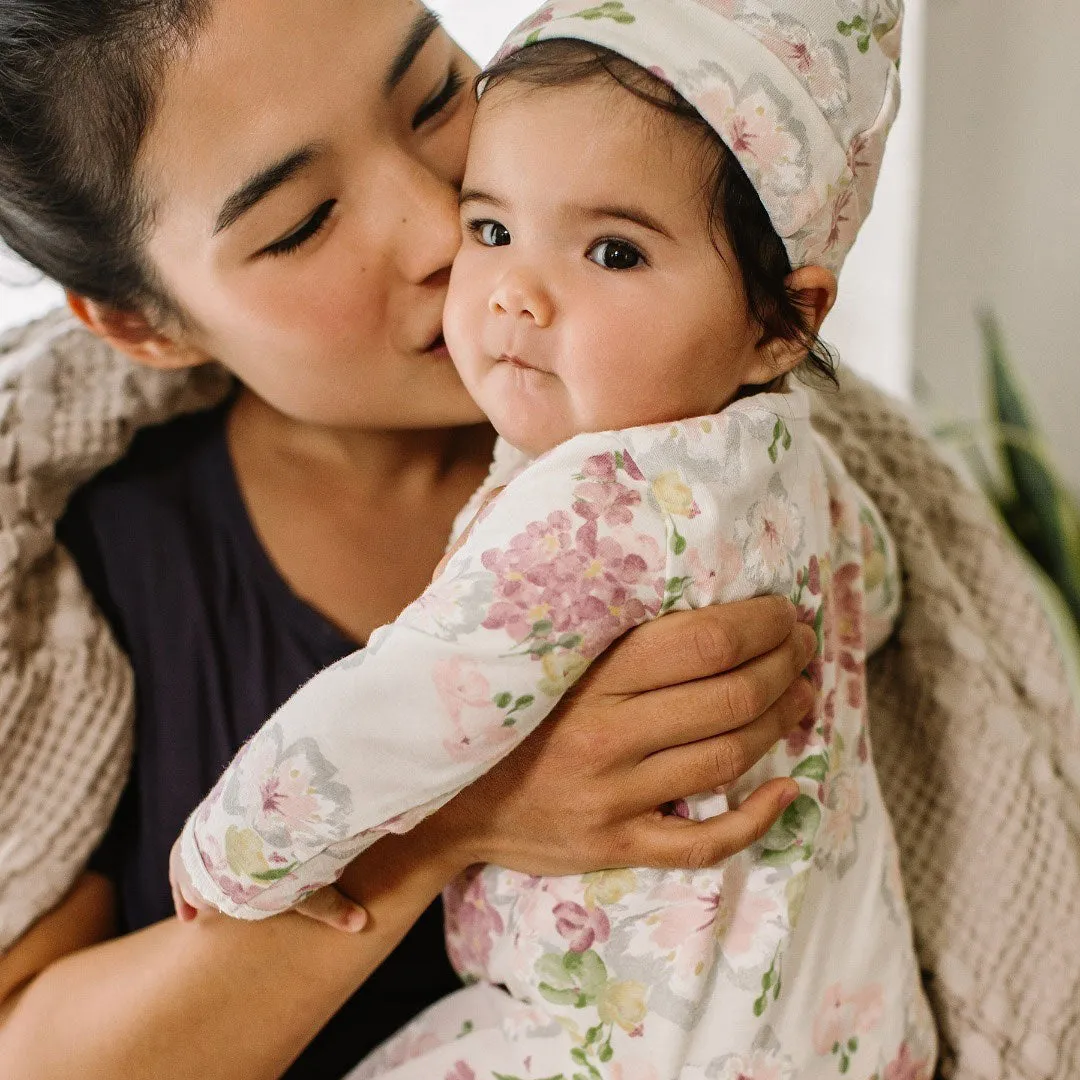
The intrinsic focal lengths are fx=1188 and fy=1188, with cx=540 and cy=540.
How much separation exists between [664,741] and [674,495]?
0.20 metres

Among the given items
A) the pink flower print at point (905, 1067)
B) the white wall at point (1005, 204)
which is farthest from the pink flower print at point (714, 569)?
the white wall at point (1005, 204)

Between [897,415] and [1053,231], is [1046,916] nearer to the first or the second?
[897,415]

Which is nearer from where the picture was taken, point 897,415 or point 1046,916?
point 1046,916

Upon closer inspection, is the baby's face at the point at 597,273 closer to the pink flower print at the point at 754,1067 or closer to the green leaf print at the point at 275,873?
the green leaf print at the point at 275,873

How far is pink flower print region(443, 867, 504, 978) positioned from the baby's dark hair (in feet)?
1.67

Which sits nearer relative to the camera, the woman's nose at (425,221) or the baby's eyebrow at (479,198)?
the baby's eyebrow at (479,198)

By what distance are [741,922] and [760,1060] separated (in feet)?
0.33

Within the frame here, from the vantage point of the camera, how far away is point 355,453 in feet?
4.12

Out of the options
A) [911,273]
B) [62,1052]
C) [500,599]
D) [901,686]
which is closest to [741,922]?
[500,599]

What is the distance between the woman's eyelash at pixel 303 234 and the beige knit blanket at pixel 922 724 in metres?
0.29

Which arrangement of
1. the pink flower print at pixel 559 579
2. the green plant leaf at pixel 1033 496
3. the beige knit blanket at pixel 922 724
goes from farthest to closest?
1. the green plant leaf at pixel 1033 496
2. the beige knit blanket at pixel 922 724
3. the pink flower print at pixel 559 579

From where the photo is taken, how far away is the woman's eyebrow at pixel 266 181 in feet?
3.03

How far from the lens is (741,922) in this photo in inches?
34.5

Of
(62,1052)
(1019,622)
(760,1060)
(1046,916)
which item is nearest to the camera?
(760,1060)
